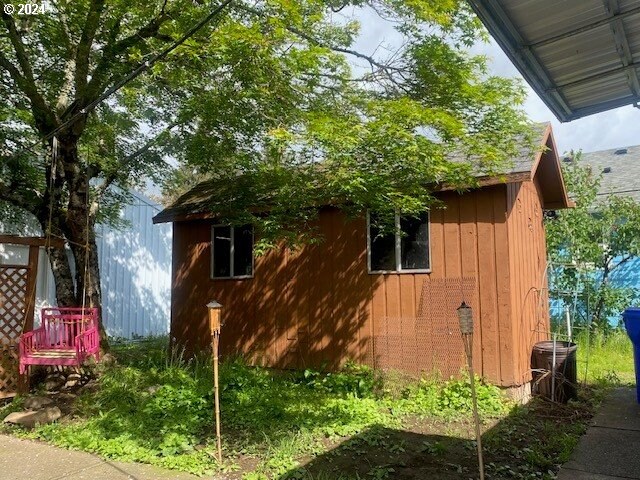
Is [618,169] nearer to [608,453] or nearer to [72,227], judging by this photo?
[608,453]

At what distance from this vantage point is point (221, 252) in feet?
30.1

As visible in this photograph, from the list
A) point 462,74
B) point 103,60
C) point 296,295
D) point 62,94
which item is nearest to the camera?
point 462,74

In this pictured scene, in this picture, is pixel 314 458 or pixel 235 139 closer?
pixel 314 458

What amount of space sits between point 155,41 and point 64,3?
1163 millimetres

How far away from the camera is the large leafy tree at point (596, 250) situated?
1059cm

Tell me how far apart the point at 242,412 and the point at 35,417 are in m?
2.48

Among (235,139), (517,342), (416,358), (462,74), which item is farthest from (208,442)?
(462,74)

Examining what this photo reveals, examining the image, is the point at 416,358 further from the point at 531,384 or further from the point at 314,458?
the point at 314,458

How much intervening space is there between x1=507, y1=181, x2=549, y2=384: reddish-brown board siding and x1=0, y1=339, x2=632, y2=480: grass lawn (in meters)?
0.82

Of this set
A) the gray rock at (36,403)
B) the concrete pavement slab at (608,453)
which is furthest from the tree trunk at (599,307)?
the gray rock at (36,403)

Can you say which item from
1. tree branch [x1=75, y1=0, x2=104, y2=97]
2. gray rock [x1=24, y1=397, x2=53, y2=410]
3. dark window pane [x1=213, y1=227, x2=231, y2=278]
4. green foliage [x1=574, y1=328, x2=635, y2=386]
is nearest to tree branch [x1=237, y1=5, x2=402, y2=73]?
tree branch [x1=75, y1=0, x2=104, y2=97]

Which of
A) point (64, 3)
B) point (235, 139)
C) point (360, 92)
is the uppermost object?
point (64, 3)

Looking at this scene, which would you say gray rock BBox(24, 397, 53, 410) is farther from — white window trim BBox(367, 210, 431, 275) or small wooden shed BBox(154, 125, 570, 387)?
white window trim BBox(367, 210, 431, 275)

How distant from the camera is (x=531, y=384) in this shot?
691cm
